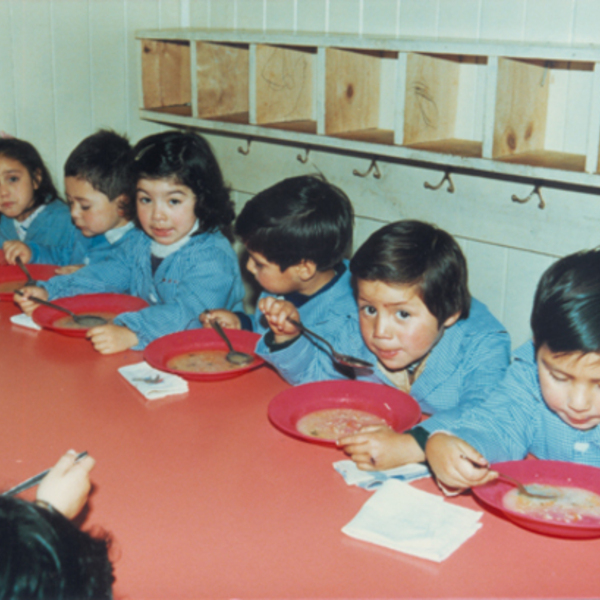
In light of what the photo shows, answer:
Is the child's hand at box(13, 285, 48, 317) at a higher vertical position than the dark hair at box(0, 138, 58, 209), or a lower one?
lower

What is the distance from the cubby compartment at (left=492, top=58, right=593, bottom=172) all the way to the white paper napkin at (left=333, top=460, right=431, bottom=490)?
0.91m

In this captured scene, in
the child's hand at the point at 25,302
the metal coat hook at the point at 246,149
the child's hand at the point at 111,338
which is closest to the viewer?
the child's hand at the point at 111,338

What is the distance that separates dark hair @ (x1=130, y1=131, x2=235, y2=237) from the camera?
2295 millimetres

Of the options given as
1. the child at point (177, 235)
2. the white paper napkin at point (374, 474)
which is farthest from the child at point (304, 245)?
the white paper napkin at point (374, 474)

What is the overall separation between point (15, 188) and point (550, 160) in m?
1.89

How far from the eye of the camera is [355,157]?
2.50 meters

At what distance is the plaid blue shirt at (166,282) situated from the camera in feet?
6.63

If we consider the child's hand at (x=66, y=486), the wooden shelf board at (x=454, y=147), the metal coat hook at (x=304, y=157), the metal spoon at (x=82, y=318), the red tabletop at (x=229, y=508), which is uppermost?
the wooden shelf board at (x=454, y=147)

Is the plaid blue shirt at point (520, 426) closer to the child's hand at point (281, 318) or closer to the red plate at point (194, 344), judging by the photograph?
the child's hand at point (281, 318)

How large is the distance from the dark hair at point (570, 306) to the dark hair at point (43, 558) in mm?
799

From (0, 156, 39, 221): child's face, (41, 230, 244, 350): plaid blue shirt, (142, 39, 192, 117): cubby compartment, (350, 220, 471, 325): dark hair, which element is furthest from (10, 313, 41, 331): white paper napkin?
(142, 39, 192, 117): cubby compartment

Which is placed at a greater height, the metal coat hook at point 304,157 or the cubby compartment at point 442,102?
the cubby compartment at point 442,102

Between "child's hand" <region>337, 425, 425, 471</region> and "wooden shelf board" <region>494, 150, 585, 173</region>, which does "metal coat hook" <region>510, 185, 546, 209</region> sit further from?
"child's hand" <region>337, 425, 425, 471</region>

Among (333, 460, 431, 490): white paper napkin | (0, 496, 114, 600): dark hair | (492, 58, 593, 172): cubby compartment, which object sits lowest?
(333, 460, 431, 490): white paper napkin
